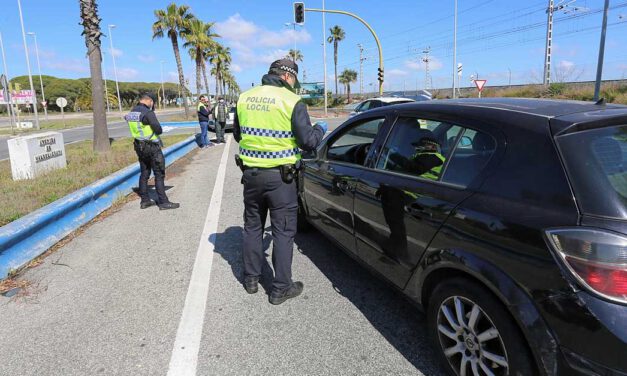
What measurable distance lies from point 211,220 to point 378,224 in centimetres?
349

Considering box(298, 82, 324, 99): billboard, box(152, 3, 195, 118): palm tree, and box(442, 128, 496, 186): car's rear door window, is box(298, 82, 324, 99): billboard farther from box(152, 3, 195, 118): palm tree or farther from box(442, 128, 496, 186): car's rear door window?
box(442, 128, 496, 186): car's rear door window

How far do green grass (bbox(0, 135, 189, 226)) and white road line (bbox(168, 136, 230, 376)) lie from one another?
252 centimetres

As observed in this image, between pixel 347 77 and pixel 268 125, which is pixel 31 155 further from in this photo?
pixel 347 77

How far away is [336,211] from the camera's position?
151 inches

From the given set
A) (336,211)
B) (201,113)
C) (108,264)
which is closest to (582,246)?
(336,211)

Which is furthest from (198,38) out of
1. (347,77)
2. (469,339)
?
(347,77)

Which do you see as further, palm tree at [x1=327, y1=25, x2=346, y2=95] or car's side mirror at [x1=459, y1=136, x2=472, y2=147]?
palm tree at [x1=327, y1=25, x2=346, y2=95]

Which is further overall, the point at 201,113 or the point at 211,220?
the point at 201,113

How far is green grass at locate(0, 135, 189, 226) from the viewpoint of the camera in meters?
5.93

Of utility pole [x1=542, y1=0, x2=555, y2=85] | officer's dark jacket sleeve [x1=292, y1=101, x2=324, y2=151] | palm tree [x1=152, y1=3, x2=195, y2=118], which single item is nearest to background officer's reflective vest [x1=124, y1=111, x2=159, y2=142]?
officer's dark jacket sleeve [x1=292, y1=101, x2=324, y2=151]

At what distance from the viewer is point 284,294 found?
3600mm

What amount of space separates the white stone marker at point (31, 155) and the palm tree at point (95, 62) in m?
3.60

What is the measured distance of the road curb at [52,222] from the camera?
424 centimetres

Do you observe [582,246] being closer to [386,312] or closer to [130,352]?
[386,312]
